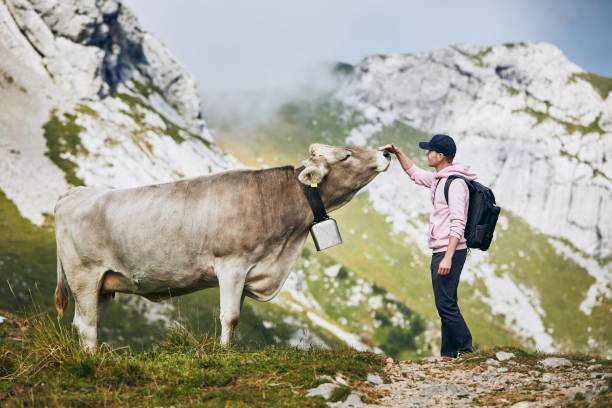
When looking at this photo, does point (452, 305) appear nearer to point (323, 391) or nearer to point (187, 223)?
point (323, 391)

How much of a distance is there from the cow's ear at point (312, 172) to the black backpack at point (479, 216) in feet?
8.22

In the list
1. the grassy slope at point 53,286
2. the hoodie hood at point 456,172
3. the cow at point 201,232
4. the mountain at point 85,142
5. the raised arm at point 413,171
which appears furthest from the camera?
the mountain at point 85,142

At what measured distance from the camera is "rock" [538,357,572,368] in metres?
10.1

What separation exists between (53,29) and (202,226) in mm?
160353

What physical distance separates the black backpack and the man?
15 centimetres

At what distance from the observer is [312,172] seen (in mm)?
11688

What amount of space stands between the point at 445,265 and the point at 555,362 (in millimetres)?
2535

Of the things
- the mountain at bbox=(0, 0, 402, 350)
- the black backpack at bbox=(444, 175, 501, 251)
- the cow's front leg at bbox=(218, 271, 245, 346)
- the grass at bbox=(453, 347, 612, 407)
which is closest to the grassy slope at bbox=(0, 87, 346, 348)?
the mountain at bbox=(0, 0, 402, 350)

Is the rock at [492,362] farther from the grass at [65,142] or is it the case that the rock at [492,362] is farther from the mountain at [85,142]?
the grass at [65,142]

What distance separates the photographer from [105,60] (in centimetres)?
16212

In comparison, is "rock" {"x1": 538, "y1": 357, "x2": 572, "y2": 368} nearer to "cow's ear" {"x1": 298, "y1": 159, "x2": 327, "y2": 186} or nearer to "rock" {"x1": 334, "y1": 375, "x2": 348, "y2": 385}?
"rock" {"x1": 334, "y1": 375, "x2": 348, "y2": 385}

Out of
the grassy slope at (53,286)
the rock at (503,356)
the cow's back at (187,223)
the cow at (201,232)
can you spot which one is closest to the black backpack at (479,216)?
the cow at (201,232)

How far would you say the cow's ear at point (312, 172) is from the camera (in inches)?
457

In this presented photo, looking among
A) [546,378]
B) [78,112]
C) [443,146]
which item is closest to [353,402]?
[546,378]
